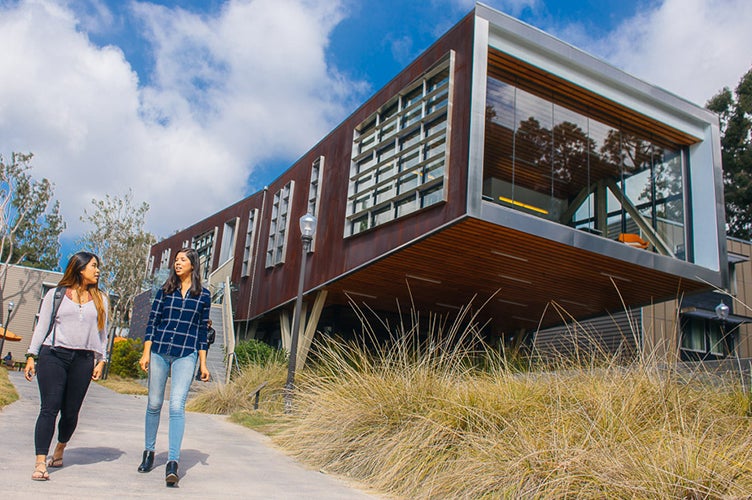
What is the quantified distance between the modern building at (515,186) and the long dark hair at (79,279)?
584cm

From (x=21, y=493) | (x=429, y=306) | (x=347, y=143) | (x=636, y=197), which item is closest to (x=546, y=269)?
(x=636, y=197)

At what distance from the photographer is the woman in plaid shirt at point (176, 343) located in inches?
174

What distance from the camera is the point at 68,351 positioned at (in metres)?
4.13

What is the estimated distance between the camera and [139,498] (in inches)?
139

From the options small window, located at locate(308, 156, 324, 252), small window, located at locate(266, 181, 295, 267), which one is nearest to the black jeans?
small window, located at locate(308, 156, 324, 252)

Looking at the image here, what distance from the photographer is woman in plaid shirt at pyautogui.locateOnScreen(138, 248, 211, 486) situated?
14.5ft

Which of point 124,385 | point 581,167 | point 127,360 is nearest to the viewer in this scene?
point 581,167

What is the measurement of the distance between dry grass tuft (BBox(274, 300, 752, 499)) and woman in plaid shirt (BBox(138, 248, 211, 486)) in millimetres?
1565

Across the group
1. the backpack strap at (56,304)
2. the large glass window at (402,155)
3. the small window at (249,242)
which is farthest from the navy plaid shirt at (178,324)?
the small window at (249,242)

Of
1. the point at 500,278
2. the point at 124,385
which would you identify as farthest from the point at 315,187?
the point at 124,385

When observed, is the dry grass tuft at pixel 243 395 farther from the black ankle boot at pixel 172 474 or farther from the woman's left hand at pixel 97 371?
the black ankle boot at pixel 172 474

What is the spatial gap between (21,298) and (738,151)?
133 ft

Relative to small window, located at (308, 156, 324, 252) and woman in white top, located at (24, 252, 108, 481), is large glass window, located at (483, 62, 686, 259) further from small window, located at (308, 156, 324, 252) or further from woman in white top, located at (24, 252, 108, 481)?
woman in white top, located at (24, 252, 108, 481)

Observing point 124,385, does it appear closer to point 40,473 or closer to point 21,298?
point 40,473
